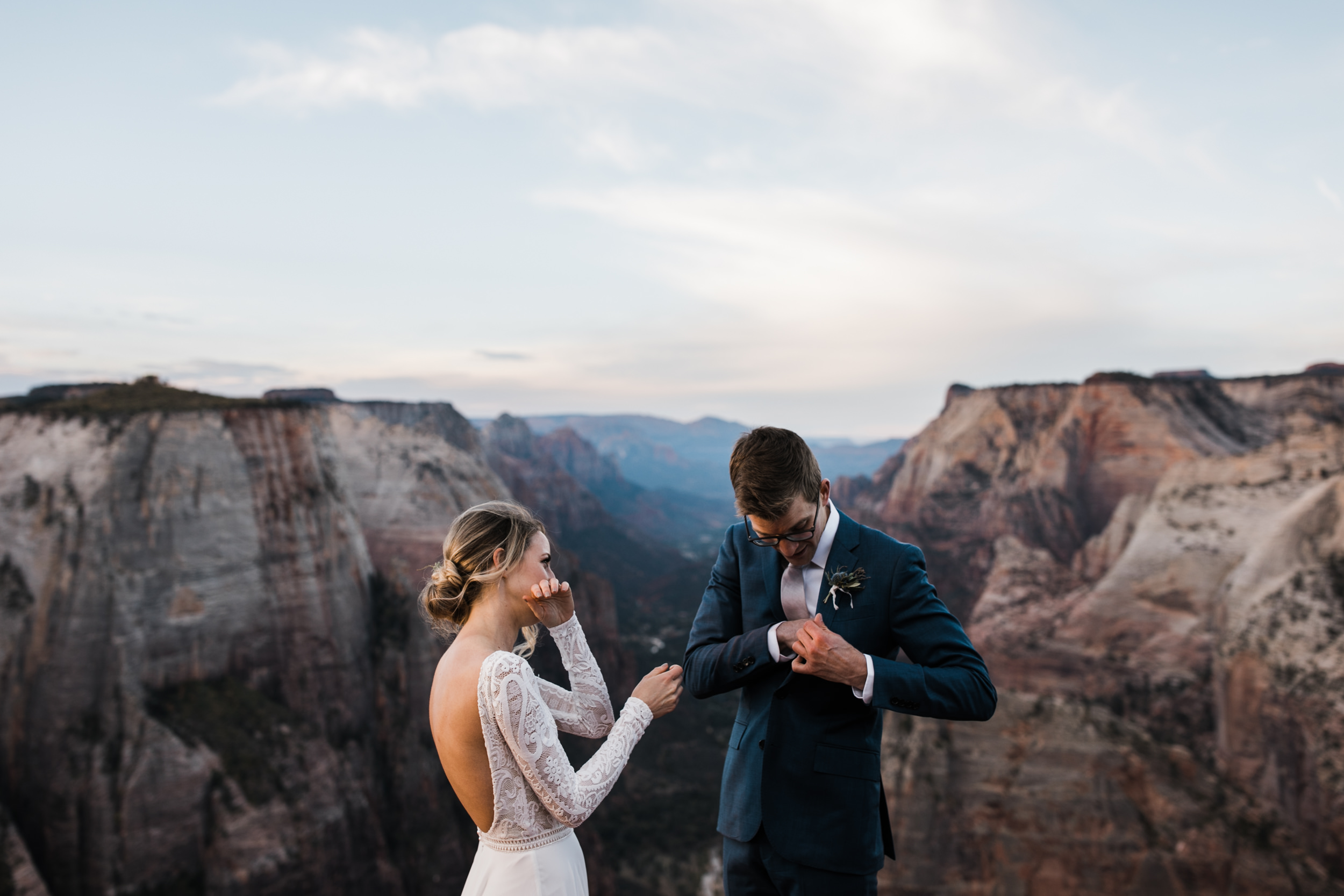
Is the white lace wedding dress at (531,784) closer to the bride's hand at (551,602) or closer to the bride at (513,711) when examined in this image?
the bride at (513,711)

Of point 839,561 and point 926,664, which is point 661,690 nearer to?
point 839,561

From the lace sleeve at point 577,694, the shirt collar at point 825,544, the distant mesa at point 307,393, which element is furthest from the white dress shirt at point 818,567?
the distant mesa at point 307,393

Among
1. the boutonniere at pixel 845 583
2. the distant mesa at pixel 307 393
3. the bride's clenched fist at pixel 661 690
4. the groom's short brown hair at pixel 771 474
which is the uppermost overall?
the distant mesa at pixel 307 393

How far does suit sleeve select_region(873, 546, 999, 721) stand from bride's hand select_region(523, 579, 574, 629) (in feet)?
4.68

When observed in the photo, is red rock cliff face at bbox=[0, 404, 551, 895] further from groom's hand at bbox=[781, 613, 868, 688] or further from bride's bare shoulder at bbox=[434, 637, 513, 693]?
groom's hand at bbox=[781, 613, 868, 688]

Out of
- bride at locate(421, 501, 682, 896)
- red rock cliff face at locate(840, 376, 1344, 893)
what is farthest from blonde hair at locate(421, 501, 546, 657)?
red rock cliff face at locate(840, 376, 1344, 893)

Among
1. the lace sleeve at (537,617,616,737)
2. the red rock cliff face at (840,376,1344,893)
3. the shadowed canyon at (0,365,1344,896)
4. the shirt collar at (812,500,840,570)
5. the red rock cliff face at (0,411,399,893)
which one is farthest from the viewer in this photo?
the red rock cliff face at (0,411,399,893)

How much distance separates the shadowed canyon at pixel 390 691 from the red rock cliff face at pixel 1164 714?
0.27 feet

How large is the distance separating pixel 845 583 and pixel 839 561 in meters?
0.11

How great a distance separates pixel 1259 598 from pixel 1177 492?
9.61 m

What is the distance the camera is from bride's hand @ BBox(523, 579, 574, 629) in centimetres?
338

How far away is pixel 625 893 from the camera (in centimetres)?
2902

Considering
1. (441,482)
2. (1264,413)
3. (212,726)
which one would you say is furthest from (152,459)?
(1264,413)

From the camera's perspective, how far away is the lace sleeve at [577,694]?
3.58 metres
